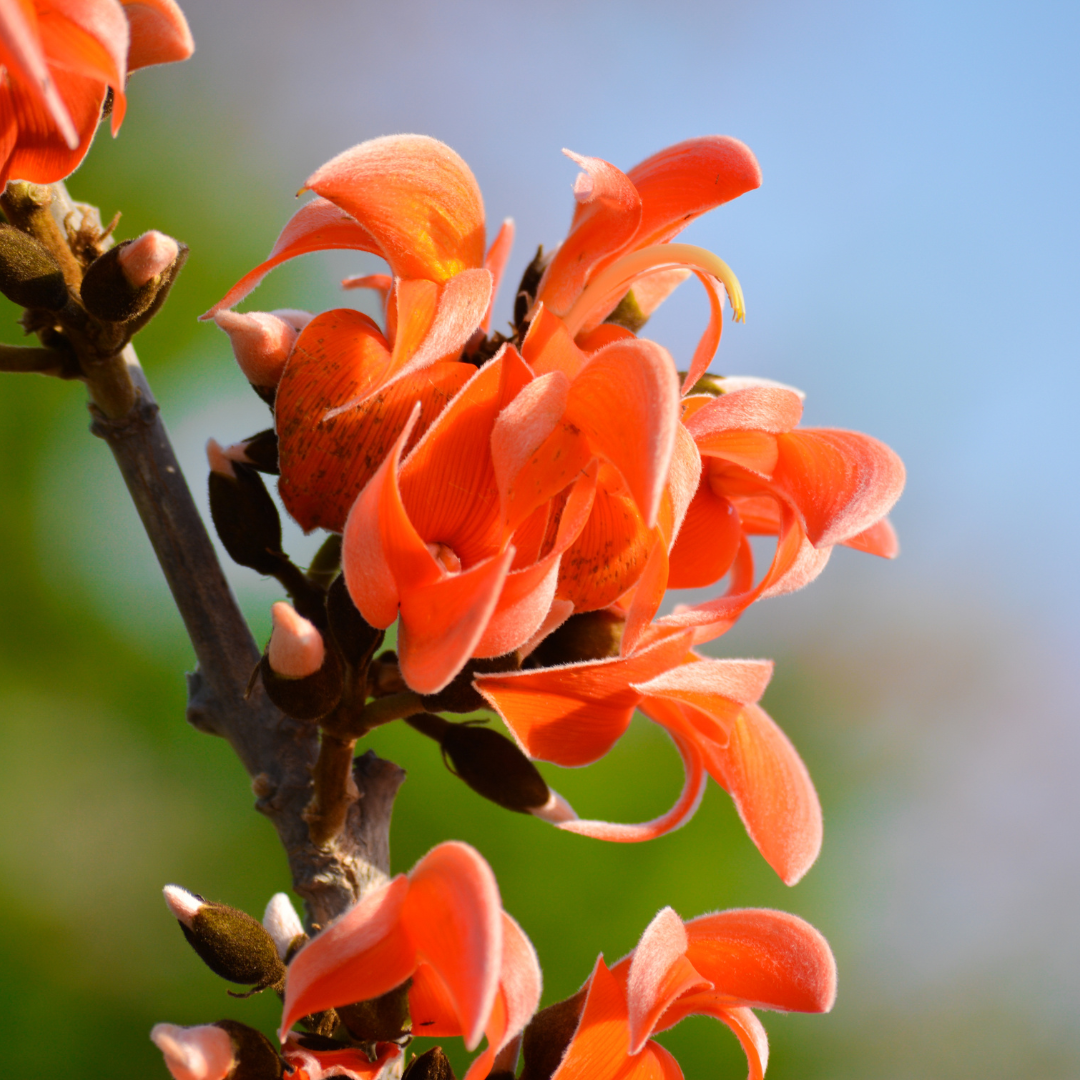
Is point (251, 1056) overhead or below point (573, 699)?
below

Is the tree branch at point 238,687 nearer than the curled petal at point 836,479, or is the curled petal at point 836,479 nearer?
the curled petal at point 836,479

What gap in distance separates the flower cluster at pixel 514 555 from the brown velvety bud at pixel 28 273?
94 millimetres

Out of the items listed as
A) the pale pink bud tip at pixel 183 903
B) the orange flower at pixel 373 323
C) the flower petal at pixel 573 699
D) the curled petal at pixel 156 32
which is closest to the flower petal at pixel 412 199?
the orange flower at pixel 373 323

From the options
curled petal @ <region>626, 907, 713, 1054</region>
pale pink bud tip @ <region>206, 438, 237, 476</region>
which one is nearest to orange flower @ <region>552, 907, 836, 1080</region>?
curled petal @ <region>626, 907, 713, 1054</region>

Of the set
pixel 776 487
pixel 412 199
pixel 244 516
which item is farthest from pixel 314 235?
pixel 776 487

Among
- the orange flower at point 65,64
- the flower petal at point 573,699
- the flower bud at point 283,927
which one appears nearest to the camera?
the orange flower at point 65,64

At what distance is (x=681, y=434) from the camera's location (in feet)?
1.45

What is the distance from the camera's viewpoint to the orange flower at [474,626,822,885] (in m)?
0.45

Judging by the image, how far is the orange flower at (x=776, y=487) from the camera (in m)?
0.47

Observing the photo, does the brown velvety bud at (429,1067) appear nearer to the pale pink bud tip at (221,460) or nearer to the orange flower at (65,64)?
the pale pink bud tip at (221,460)

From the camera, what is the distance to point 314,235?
0.52 meters

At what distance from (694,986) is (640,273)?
1.21 feet

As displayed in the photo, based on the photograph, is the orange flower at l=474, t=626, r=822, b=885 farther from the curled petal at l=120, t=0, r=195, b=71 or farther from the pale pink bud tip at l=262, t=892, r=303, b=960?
the curled petal at l=120, t=0, r=195, b=71

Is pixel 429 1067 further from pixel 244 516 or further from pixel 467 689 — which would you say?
pixel 244 516
